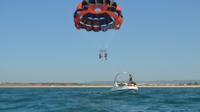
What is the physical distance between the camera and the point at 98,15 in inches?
1813

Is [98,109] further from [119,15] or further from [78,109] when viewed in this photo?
[119,15]

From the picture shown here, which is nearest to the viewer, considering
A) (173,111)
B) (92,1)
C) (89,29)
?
(173,111)

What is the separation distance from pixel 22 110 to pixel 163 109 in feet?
40.2

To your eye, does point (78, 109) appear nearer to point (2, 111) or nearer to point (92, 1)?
point (2, 111)

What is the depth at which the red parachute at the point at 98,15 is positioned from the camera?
43438 millimetres

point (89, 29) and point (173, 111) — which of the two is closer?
point (173, 111)

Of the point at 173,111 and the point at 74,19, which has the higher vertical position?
the point at 74,19

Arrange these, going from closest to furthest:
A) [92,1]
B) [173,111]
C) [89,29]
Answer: [173,111] < [92,1] < [89,29]

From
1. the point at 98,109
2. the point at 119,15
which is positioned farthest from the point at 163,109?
the point at 119,15

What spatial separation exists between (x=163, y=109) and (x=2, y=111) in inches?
550

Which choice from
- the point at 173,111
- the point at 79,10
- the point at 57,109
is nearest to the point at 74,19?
the point at 79,10

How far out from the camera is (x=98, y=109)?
122ft

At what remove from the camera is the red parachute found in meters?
43.4

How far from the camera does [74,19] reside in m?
45.4
